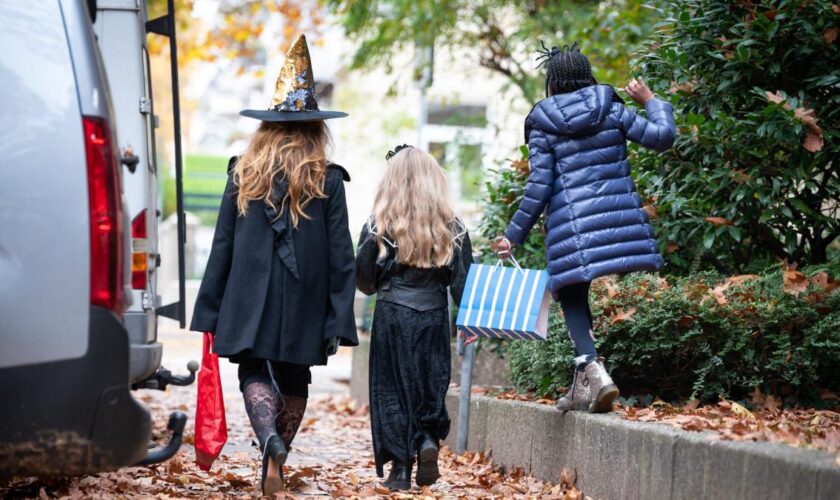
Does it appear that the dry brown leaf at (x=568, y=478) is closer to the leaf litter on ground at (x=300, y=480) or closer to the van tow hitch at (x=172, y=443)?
the leaf litter on ground at (x=300, y=480)

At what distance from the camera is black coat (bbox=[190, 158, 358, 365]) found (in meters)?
5.15

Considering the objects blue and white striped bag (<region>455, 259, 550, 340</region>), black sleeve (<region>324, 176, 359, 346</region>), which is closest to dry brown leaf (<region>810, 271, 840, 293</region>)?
blue and white striped bag (<region>455, 259, 550, 340</region>)

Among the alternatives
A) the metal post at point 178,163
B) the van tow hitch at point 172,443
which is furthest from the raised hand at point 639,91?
the van tow hitch at point 172,443

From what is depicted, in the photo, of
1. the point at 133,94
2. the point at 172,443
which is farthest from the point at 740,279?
the point at 133,94

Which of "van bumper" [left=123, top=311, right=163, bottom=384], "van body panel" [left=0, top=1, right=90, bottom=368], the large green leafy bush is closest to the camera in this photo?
"van body panel" [left=0, top=1, right=90, bottom=368]

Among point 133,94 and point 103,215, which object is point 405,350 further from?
point 103,215

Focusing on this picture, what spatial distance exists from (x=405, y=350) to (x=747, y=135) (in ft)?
7.48

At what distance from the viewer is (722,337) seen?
555 cm

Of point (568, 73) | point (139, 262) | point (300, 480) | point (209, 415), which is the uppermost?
point (568, 73)

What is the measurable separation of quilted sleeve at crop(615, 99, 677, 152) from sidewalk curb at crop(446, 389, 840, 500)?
4.32 feet

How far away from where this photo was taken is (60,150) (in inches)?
138

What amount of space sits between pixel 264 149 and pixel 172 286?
17.6m

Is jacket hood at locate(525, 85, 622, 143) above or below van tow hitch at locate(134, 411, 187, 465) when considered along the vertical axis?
above

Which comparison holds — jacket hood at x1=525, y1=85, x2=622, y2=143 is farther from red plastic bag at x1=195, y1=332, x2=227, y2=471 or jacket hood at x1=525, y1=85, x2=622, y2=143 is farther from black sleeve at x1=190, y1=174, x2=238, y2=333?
red plastic bag at x1=195, y1=332, x2=227, y2=471
